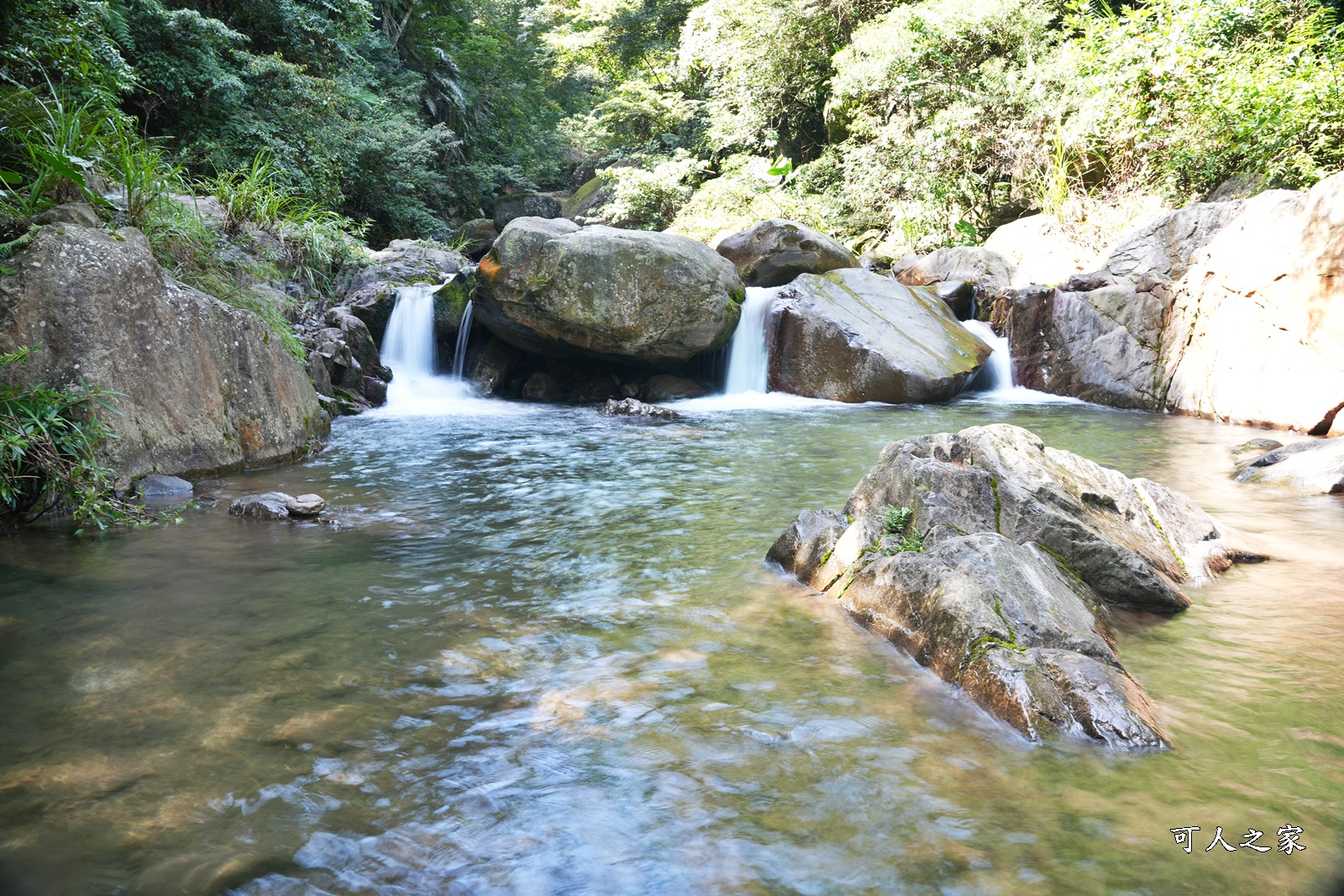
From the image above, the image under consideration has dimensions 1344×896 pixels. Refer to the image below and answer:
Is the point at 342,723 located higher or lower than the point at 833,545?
lower

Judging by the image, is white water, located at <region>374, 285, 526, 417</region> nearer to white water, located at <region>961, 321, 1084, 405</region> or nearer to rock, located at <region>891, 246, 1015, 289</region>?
white water, located at <region>961, 321, 1084, 405</region>

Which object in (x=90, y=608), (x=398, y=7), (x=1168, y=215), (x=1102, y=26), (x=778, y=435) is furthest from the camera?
(x=398, y=7)

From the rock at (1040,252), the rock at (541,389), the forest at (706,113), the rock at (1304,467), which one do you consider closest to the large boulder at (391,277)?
the forest at (706,113)

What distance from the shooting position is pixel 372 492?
6.35m

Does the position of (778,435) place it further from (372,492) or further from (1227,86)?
(1227,86)

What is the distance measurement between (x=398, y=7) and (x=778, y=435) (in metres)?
21.8

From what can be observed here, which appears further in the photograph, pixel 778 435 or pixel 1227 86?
pixel 1227 86

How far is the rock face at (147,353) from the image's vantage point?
5.28 meters

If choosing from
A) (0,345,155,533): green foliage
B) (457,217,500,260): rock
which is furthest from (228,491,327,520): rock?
(457,217,500,260): rock

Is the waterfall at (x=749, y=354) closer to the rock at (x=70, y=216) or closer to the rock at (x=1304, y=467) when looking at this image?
the rock at (x=1304, y=467)

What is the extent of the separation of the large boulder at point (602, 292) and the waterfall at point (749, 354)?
1.06 m

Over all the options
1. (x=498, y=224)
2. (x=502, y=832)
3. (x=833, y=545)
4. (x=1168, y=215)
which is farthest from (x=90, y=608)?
(x=498, y=224)

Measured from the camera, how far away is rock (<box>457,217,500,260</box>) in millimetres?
21781

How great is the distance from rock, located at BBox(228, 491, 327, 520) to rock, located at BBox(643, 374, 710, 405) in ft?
24.3
